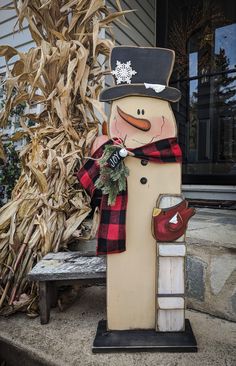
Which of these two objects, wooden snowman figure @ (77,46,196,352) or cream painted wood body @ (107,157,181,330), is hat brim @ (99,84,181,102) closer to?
wooden snowman figure @ (77,46,196,352)

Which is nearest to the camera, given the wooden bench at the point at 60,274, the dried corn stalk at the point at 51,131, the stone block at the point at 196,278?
the wooden bench at the point at 60,274

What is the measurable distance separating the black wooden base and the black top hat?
36.7 inches

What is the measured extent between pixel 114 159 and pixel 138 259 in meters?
0.41

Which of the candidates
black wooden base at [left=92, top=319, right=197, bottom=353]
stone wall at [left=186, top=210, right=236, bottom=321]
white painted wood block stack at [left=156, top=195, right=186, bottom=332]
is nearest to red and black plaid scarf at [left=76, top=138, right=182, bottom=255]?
white painted wood block stack at [left=156, top=195, right=186, bottom=332]

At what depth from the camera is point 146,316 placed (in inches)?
45.7

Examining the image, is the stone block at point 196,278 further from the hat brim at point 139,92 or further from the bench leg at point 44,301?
the hat brim at point 139,92

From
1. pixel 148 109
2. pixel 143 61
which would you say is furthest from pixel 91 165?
pixel 143 61

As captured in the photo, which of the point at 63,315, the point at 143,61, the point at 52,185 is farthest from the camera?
the point at 52,185

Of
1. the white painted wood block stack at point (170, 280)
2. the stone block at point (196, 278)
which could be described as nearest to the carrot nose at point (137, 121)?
the white painted wood block stack at point (170, 280)

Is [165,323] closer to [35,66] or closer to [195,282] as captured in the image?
[195,282]

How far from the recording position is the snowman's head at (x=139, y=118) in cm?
114

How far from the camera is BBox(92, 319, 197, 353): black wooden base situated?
1.08 metres

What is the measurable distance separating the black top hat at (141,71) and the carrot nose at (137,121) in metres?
0.08

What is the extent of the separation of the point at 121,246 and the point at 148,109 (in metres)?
0.55
